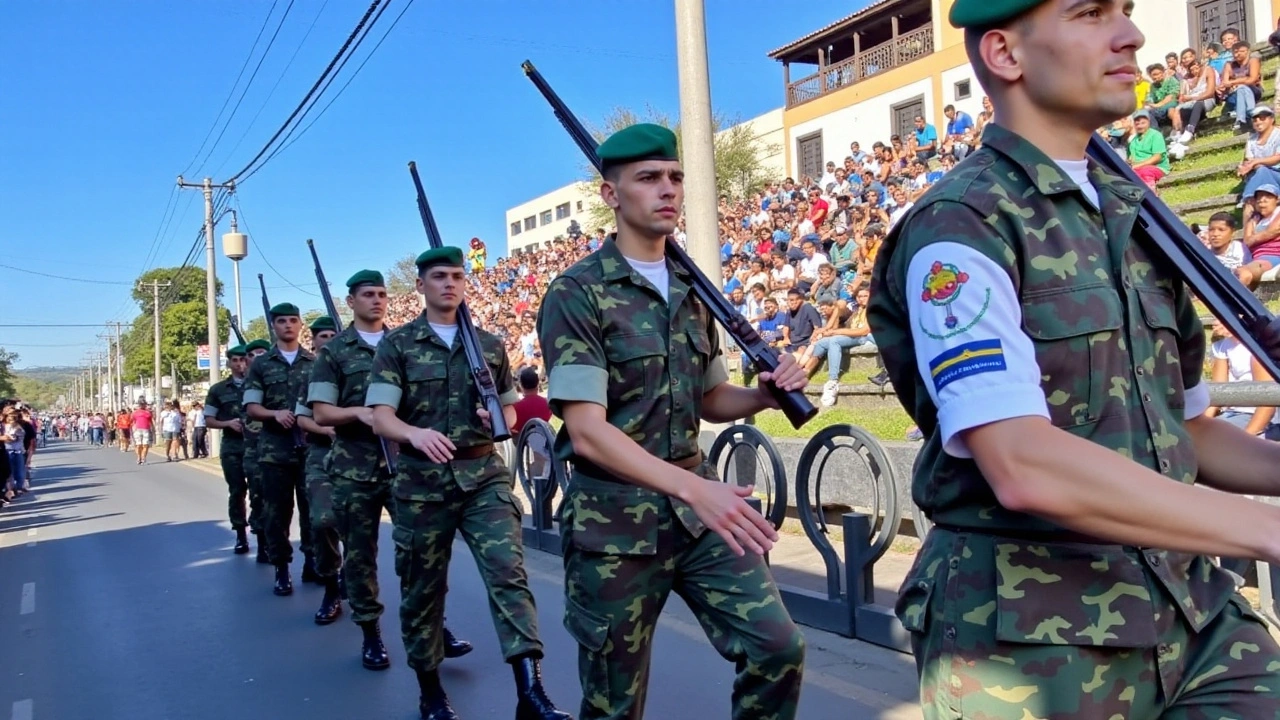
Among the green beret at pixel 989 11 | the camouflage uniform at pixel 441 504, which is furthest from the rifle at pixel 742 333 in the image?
the camouflage uniform at pixel 441 504

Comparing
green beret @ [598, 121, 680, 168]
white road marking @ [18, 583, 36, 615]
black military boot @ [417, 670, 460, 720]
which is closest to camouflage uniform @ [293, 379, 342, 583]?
black military boot @ [417, 670, 460, 720]

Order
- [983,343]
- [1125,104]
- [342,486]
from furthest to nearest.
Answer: [342,486], [1125,104], [983,343]

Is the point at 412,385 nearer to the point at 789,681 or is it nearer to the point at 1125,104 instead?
the point at 789,681

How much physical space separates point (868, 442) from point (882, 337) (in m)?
3.53

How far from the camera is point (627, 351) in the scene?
9.92 feet

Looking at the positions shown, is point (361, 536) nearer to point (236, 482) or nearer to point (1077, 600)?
point (1077, 600)

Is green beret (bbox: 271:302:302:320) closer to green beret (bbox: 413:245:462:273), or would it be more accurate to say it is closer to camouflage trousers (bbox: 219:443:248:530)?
camouflage trousers (bbox: 219:443:248:530)

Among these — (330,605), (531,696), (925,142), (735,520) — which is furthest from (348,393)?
(925,142)

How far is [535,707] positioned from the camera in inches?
167

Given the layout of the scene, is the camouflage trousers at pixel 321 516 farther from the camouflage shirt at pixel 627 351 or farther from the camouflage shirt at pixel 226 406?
the camouflage shirt at pixel 627 351

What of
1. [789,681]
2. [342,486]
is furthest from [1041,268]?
[342,486]

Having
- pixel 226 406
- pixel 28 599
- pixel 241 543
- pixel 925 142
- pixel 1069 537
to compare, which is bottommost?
pixel 28 599

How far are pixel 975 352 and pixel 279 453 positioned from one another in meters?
7.33

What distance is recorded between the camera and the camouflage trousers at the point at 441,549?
4527 mm
